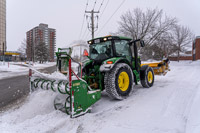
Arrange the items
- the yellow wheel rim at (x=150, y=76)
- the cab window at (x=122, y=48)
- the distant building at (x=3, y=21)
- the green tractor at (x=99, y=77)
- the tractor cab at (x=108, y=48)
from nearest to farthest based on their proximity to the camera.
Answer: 1. the green tractor at (x=99, y=77)
2. the tractor cab at (x=108, y=48)
3. the cab window at (x=122, y=48)
4. the yellow wheel rim at (x=150, y=76)
5. the distant building at (x=3, y=21)

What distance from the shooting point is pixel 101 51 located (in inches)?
193

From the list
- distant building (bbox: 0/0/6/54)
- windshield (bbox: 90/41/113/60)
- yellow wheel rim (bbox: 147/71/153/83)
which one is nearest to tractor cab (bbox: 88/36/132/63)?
windshield (bbox: 90/41/113/60)

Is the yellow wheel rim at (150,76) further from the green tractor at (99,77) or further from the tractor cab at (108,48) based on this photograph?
the tractor cab at (108,48)

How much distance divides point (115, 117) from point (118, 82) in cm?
124

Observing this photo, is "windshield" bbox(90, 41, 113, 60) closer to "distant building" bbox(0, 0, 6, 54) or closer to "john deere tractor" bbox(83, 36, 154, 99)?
"john deere tractor" bbox(83, 36, 154, 99)

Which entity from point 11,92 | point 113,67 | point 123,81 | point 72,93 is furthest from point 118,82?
point 11,92

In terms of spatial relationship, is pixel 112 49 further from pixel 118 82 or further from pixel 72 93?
pixel 72 93

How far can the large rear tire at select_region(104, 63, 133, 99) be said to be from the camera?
3851 millimetres

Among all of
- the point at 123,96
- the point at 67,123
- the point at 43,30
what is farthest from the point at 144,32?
the point at 43,30

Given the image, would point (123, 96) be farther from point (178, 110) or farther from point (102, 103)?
point (178, 110)

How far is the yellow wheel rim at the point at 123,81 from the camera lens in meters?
4.29

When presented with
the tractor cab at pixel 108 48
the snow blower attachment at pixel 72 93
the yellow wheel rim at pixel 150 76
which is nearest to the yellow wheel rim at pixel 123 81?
the tractor cab at pixel 108 48

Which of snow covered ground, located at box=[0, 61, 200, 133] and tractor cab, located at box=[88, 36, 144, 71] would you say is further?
tractor cab, located at box=[88, 36, 144, 71]

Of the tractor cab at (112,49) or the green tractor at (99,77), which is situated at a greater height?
the tractor cab at (112,49)
